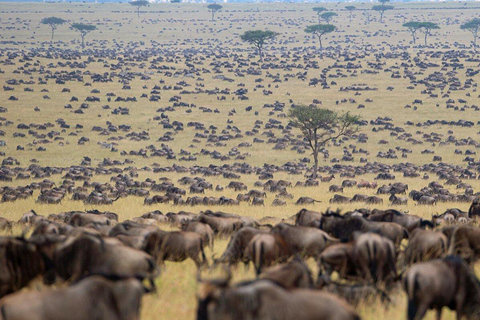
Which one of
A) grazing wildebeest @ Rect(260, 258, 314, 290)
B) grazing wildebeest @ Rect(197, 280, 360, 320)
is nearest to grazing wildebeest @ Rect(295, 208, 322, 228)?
grazing wildebeest @ Rect(260, 258, 314, 290)

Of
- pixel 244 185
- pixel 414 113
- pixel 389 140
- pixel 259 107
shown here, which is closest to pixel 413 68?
pixel 414 113

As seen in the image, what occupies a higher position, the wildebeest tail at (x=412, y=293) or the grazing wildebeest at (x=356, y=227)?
the wildebeest tail at (x=412, y=293)

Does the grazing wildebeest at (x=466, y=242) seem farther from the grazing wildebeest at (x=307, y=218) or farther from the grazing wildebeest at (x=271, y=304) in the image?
the grazing wildebeest at (x=271, y=304)

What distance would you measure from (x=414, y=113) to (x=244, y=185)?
39.6 meters

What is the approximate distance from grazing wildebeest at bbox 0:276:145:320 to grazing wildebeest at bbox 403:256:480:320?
384 cm

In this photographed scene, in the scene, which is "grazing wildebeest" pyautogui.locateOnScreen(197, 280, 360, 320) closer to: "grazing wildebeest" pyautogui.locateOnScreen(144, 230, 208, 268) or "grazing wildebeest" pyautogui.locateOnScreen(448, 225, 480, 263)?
"grazing wildebeest" pyautogui.locateOnScreen(144, 230, 208, 268)

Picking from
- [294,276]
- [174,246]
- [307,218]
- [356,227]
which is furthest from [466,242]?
[174,246]

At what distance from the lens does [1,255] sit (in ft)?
29.7

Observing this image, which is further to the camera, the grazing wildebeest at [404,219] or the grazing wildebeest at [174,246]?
the grazing wildebeest at [404,219]

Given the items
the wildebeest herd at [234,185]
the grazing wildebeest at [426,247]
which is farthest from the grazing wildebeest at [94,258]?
the grazing wildebeest at [426,247]

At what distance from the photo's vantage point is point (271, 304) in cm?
669

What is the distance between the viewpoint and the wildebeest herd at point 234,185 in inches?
339

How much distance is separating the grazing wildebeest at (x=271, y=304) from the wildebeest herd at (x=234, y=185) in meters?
0.02

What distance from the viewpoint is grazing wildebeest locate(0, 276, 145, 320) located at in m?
6.48
